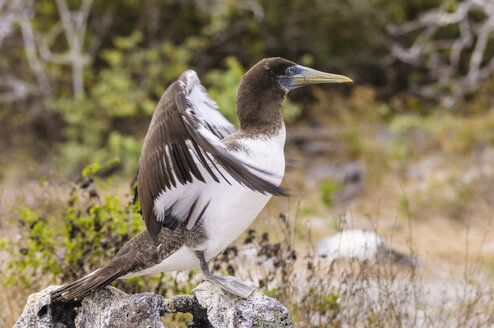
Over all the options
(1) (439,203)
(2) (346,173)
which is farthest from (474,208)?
(2) (346,173)

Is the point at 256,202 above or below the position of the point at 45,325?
above

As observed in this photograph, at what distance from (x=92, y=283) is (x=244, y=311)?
669 millimetres

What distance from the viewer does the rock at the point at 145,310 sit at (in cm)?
252

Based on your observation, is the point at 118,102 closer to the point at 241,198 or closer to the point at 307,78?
the point at 307,78

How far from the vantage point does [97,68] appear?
11.0 meters

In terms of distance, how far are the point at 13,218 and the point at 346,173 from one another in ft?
18.7

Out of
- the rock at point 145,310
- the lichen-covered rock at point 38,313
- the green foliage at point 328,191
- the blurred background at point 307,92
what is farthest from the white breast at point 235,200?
the green foliage at point 328,191

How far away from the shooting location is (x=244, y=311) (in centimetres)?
253

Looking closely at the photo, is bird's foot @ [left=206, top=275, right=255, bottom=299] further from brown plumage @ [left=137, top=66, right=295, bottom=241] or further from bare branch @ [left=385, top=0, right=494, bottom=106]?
bare branch @ [left=385, top=0, right=494, bottom=106]

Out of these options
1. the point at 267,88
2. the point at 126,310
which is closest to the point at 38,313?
the point at 126,310

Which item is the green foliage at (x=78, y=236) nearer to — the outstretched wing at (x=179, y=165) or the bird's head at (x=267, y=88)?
the outstretched wing at (x=179, y=165)

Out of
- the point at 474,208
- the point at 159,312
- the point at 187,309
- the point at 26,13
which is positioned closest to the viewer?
the point at 159,312

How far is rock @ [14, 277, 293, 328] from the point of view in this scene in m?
2.52

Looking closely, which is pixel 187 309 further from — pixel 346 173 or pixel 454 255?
pixel 346 173
